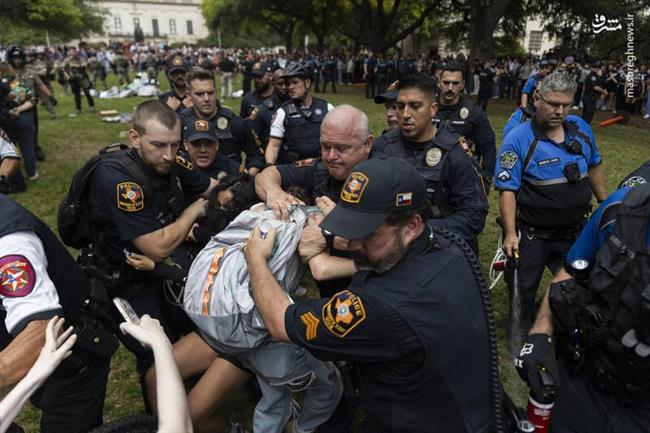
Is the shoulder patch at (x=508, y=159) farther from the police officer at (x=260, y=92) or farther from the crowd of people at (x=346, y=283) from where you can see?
the police officer at (x=260, y=92)

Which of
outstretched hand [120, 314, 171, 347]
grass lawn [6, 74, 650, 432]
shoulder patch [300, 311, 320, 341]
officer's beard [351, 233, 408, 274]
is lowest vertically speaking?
grass lawn [6, 74, 650, 432]

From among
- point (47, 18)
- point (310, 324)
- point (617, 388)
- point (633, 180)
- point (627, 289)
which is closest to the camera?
point (310, 324)

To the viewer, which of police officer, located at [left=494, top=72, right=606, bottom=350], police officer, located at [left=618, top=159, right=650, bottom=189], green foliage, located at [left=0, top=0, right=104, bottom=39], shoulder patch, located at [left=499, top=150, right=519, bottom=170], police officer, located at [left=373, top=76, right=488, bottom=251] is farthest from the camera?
green foliage, located at [left=0, top=0, right=104, bottom=39]

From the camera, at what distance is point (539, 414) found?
2.15 metres

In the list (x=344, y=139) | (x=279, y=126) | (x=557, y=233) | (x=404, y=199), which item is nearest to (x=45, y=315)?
(x=404, y=199)

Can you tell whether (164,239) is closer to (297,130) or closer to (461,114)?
(297,130)

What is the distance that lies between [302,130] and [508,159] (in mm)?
2522

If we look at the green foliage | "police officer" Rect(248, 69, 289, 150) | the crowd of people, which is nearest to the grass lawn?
the crowd of people

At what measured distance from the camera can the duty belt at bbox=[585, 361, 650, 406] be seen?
2.12 metres

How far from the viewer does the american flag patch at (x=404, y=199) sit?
5.93 ft

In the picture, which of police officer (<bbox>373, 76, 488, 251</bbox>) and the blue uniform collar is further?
the blue uniform collar

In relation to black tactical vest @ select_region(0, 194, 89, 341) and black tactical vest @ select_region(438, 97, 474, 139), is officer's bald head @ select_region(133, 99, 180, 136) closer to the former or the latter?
black tactical vest @ select_region(0, 194, 89, 341)

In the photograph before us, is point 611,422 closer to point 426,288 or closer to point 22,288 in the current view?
point 426,288

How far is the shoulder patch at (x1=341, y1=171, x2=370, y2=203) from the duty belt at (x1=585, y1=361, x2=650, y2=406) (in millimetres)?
1557
